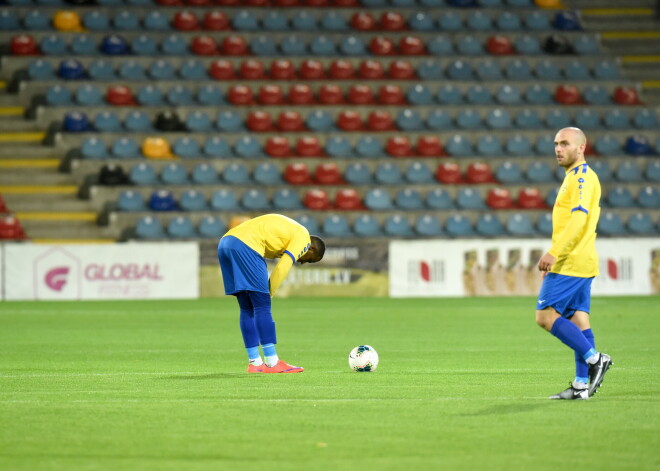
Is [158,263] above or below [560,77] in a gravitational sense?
below

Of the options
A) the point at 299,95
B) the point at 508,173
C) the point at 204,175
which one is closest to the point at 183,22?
the point at 299,95

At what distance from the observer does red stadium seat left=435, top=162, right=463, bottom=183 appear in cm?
3066

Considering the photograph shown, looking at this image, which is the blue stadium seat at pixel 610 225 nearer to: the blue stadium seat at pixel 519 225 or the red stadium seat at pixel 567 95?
the blue stadium seat at pixel 519 225

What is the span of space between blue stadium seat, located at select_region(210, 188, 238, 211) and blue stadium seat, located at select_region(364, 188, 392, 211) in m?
3.31

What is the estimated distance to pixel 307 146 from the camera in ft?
101

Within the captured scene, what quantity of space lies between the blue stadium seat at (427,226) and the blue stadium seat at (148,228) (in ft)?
20.4

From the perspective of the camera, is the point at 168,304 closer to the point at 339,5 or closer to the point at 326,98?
the point at 326,98

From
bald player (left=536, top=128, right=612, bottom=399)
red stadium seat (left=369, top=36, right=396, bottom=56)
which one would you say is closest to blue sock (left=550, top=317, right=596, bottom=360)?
bald player (left=536, top=128, right=612, bottom=399)

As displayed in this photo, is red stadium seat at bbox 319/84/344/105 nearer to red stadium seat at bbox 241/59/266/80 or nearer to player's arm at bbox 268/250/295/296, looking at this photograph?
red stadium seat at bbox 241/59/266/80

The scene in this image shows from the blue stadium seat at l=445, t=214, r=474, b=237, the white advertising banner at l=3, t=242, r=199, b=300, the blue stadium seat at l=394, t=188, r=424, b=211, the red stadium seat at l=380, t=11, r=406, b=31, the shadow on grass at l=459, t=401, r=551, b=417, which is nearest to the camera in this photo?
the shadow on grass at l=459, t=401, r=551, b=417

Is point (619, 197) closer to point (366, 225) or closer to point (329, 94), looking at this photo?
point (366, 225)

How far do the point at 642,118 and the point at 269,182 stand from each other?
35.0 ft

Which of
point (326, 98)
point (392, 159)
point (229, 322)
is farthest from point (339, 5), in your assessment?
point (229, 322)

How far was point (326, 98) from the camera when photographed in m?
32.2
